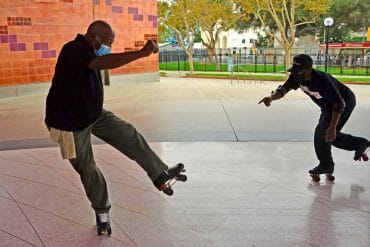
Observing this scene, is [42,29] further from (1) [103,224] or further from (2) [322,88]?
(1) [103,224]

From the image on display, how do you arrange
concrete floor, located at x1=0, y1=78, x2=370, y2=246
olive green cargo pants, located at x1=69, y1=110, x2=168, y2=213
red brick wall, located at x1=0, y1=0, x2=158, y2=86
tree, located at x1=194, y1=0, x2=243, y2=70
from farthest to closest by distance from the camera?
tree, located at x1=194, y1=0, x2=243, y2=70
red brick wall, located at x1=0, y1=0, x2=158, y2=86
concrete floor, located at x1=0, y1=78, x2=370, y2=246
olive green cargo pants, located at x1=69, y1=110, x2=168, y2=213

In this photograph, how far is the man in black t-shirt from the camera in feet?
14.4

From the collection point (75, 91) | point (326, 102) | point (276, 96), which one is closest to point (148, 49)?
point (75, 91)

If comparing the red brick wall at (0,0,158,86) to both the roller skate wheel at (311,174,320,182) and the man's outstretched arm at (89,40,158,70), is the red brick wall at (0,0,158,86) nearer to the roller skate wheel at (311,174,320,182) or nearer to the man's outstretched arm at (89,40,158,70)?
the roller skate wheel at (311,174,320,182)

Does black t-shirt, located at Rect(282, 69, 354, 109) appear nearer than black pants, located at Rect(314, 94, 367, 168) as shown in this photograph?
Yes

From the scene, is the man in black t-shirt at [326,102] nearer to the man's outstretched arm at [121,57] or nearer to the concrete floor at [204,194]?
the concrete floor at [204,194]

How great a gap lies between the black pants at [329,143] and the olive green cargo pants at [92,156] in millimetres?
1797

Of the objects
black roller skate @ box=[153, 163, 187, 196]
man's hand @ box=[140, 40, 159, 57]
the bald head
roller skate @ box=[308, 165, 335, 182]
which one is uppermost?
the bald head

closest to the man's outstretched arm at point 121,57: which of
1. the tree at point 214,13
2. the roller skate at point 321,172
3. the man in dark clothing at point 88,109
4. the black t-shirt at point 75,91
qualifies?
the man in dark clothing at point 88,109

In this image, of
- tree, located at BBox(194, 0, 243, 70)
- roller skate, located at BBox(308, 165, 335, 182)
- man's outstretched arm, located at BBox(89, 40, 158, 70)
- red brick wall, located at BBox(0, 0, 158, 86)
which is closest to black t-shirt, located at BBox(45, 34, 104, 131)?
man's outstretched arm, located at BBox(89, 40, 158, 70)

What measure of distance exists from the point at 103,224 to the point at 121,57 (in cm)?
132

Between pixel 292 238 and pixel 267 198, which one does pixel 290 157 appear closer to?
pixel 267 198

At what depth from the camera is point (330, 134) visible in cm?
446

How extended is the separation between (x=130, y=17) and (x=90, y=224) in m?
13.7
